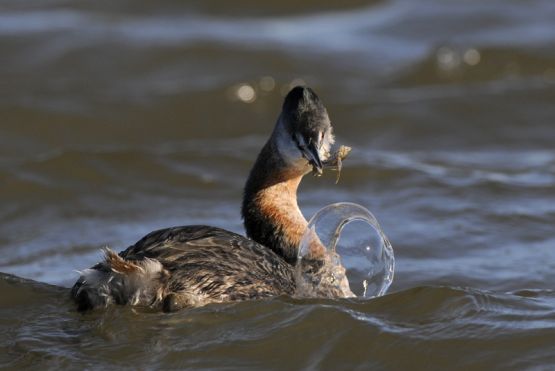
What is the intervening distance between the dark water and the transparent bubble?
18 centimetres

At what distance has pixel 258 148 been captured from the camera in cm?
1133

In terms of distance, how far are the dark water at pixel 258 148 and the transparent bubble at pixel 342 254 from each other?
0.18m

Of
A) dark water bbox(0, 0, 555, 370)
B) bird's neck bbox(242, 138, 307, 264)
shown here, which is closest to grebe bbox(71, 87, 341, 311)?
bird's neck bbox(242, 138, 307, 264)

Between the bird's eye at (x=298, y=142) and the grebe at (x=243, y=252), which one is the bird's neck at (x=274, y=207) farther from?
the bird's eye at (x=298, y=142)

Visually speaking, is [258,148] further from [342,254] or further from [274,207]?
[342,254]

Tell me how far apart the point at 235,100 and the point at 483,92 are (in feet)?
8.45

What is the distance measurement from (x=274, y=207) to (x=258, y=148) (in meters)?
4.39

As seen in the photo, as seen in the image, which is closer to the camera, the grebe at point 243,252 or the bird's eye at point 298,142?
the grebe at point 243,252

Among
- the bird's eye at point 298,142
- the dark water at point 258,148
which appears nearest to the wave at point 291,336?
the dark water at point 258,148

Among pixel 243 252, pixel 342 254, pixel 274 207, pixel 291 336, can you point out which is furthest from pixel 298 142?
pixel 291 336

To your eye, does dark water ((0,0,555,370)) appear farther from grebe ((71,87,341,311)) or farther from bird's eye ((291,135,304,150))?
bird's eye ((291,135,304,150))

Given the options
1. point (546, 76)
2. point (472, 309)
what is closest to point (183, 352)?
point (472, 309)

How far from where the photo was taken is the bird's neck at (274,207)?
6906mm

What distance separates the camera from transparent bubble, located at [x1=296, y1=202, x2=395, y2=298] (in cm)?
660
